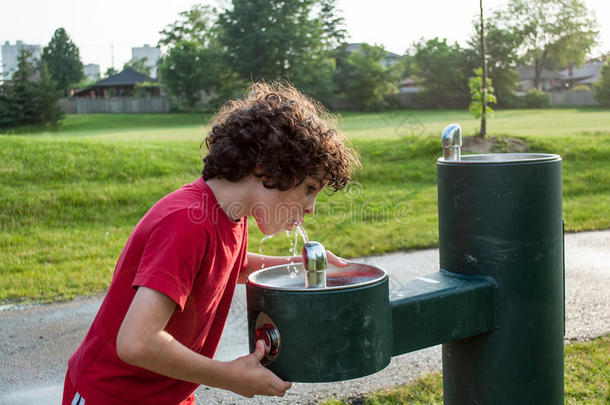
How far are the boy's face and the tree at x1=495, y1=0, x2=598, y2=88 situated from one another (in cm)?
5828

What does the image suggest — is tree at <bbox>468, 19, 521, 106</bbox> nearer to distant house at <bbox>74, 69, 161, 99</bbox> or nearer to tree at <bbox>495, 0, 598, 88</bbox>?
tree at <bbox>495, 0, 598, 88</bbox>

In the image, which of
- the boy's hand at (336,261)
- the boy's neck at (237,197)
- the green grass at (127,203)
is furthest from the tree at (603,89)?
the boy's neck at (237,197)

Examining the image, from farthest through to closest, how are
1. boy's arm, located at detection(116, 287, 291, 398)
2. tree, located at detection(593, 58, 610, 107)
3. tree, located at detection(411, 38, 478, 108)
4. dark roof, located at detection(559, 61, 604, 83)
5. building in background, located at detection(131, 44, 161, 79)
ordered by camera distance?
building in background, located at detection(131, 44, 161, 79), dark roof, located at detection(559, 61, 604, 83), tree, located at detection(411, 38, 478, 108), tree, located at detection(593, 58, 610, 107), boy's arm, located at detection(116, 287, 291, 398)

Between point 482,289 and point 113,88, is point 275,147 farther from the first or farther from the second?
point 113,88

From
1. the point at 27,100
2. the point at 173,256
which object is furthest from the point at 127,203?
the point at 27,100

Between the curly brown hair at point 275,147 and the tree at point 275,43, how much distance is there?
4031 centimetres

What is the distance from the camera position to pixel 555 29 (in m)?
58.1

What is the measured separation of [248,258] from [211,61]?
44043 millimetres

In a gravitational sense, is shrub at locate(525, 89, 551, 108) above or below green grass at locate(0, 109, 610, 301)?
above

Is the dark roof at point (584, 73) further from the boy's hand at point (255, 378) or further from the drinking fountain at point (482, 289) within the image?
the boy's hand at point (255, 378)

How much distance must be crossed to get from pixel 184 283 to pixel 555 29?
63.9 meters

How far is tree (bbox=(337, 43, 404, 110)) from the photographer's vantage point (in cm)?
4303

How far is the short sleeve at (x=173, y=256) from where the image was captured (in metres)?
1.28

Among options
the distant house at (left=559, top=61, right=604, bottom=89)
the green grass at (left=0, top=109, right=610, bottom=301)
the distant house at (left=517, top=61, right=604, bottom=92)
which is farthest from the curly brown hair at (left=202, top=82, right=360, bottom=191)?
the distant house at (left=559, top=61, right=604, bottom=89)
